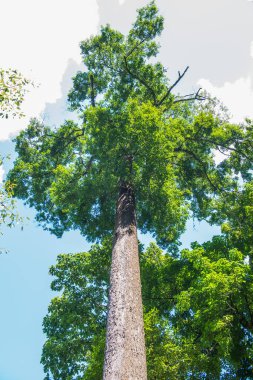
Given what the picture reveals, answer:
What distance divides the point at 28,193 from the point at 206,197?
878 cm

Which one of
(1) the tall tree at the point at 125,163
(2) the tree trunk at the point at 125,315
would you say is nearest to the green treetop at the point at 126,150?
(1) the tall tree at the point at 125,163

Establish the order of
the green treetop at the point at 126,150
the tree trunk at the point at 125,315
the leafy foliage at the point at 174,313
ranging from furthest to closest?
the green treetop at the point at 126,150, the leafy foliage at the point at 174,313, the tree trunk at the point at 125,315

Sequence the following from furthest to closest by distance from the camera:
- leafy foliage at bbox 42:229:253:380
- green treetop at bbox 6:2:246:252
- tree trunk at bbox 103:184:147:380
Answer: green treetop at bbox 6:2:246:252 < leafy foliage at bbox 42:229:253:380 < tree trunk at bbox 103:184:147:380

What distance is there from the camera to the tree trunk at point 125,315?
601cm

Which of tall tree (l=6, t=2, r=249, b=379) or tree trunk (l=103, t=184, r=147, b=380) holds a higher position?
tall tree (l=6, t=2, r=249, b=379)

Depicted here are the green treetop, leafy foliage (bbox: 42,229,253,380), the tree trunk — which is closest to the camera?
the tree trunk

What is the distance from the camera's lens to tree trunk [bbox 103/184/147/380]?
6.01 metres

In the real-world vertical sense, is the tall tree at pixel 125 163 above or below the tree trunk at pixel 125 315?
above

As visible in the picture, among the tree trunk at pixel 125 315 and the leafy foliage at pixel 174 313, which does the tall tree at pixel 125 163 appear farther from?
the leafy foliage at pixel 174 313

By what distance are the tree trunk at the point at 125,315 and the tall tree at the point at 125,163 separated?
3 cm

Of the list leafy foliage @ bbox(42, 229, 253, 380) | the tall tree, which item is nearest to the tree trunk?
the tall tree

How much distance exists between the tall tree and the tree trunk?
3cm

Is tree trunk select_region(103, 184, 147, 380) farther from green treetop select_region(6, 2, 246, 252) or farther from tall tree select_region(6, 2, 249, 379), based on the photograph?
green treetop select_region(6, 2, 246, 252)

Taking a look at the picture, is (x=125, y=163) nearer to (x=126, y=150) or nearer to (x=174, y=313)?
(x=126, y=150)
